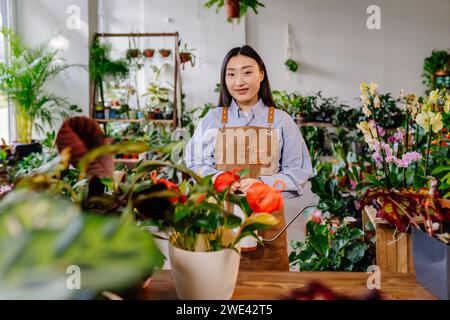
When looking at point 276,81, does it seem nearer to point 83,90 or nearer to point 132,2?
point 132,2

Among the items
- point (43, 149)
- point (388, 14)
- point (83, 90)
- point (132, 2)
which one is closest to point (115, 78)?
point (83, 90)

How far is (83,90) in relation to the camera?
18.7ft

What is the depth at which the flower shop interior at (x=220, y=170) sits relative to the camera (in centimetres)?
62

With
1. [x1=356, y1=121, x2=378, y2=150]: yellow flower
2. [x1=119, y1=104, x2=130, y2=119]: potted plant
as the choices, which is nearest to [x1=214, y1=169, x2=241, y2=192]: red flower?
[x1=356, y1=121, x2=378, y2=150]: yellow flower

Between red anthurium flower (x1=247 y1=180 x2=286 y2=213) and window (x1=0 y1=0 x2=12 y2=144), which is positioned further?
window (x1=0 y1=0 x2=12 y2=144)

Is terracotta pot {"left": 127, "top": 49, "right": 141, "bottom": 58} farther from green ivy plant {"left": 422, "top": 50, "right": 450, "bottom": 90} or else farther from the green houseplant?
green ivy plant {"left": 422, "top": 50, "right": 450, "bottom": 90}

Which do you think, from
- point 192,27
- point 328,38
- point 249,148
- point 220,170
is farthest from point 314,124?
point 220,170

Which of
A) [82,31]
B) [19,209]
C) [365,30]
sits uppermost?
[365,30]

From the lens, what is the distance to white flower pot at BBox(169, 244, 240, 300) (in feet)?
2.68

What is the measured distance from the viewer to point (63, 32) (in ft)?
18.5

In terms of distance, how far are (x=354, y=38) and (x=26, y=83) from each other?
21.7 ft

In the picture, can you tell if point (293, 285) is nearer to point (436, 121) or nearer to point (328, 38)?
point (436, 121)

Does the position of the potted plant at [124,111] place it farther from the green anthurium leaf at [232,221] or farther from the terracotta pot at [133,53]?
the green anthurium leaf at [232,221]

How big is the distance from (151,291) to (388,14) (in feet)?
31.1
